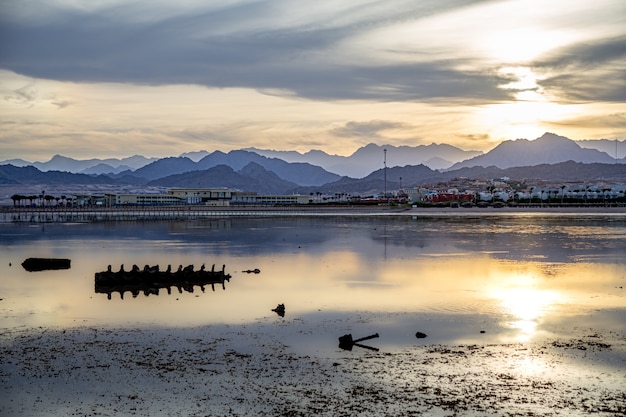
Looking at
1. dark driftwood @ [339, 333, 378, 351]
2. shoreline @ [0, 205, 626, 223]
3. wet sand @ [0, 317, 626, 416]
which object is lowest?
shoreline @ [0, 205, 626, 223]

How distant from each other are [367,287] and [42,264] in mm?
22322

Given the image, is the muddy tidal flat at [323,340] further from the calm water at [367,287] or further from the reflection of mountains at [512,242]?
the reflection of mountains at [512,242]

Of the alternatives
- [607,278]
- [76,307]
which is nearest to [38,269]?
[76,307]

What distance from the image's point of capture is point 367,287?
34.2m

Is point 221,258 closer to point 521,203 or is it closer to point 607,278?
point 607,278

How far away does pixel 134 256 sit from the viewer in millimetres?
50344

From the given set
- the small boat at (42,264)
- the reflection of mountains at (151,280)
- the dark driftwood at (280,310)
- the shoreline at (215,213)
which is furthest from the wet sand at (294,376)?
the shoreline at (215,213)

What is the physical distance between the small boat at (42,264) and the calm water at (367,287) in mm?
810

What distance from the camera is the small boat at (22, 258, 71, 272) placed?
4300cm

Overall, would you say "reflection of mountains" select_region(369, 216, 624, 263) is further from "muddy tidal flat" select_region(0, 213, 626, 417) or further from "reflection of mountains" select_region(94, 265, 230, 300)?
"reflection of mountains" select_region(94, 265, 230, 300)

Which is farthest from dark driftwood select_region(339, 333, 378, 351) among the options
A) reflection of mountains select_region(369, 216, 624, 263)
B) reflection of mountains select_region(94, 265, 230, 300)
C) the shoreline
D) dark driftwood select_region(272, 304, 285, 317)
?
the shoreline

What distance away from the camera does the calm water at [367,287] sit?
26.0 meters

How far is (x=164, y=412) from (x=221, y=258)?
32.0 m

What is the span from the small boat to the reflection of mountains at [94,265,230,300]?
9.88 metres
